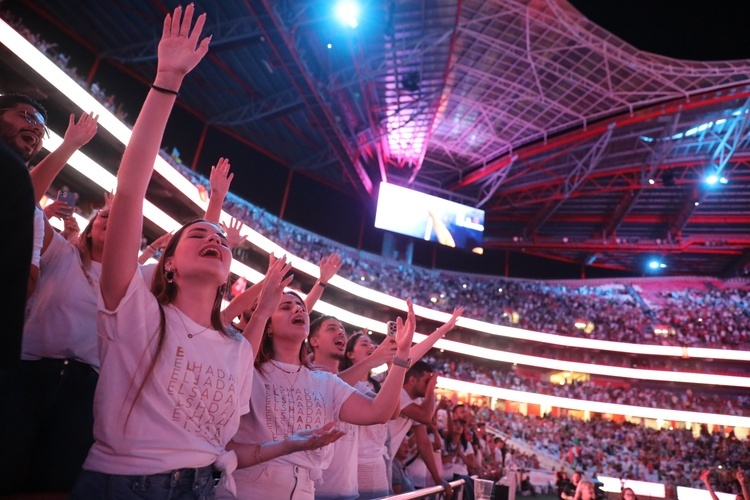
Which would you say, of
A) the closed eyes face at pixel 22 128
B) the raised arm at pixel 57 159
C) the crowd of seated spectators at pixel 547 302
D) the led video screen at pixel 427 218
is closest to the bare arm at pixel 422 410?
the raised arm at pixel 57 159

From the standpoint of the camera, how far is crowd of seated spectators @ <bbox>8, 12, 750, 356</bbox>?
2653 cm

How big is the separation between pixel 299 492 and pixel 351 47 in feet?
55.4

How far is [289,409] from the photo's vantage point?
230 centimetres

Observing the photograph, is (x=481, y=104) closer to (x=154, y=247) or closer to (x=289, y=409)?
(x=154, y=247)

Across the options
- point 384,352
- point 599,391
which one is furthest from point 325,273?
point 599,391

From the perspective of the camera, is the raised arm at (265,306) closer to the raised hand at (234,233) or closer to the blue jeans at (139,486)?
the blue jeans at (139,486)

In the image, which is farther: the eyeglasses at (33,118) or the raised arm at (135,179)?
the eyeglasses at (33,118)

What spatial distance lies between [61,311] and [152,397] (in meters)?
0.94

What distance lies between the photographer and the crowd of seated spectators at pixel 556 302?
87.0ft

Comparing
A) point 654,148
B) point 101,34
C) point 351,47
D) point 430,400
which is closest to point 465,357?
point 654,148

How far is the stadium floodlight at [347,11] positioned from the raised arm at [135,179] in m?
14.0

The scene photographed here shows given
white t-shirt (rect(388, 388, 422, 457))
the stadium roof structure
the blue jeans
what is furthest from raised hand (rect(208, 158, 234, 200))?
the stadium roof structure

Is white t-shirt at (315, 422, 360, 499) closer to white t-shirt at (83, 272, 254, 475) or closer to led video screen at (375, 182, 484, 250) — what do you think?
white t-shirt at (83, 272, 254, 475)

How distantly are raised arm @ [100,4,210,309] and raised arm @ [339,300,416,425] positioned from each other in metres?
1.37
